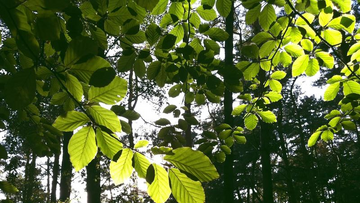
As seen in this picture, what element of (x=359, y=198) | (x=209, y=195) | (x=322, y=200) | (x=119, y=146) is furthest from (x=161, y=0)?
(x=322, y=200)

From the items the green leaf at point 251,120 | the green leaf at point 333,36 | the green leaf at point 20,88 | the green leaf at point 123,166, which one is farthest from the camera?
the green leaf at point 251,120

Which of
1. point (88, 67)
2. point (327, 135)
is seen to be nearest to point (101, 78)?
point (88, 67)

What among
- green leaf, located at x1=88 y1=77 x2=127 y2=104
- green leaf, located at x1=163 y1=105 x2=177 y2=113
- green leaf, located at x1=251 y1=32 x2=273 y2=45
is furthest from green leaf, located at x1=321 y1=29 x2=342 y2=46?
green leaf, located at x1=88 y1=77 x2=127 y2=104

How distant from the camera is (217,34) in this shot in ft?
3.60

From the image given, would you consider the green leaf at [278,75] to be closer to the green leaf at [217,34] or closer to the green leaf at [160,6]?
the green leaf at [217,34]

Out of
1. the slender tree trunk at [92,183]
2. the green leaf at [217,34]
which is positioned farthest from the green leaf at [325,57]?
the slender tree trunk at [92,183]

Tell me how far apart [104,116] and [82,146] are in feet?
0.30

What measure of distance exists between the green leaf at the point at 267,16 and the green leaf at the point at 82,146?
87 centimetres

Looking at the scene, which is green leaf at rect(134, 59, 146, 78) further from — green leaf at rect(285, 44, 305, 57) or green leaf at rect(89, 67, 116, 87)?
green leaf at rect(285, 44, 305, 57)

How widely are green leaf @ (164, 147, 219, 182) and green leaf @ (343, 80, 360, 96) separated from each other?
4.09 feet

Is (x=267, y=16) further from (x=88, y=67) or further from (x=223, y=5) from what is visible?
(x=88, y=67)

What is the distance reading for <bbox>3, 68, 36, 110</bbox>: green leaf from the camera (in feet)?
1.69

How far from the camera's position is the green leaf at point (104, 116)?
26.4 inches

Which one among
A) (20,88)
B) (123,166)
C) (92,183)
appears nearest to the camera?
(20,88)
